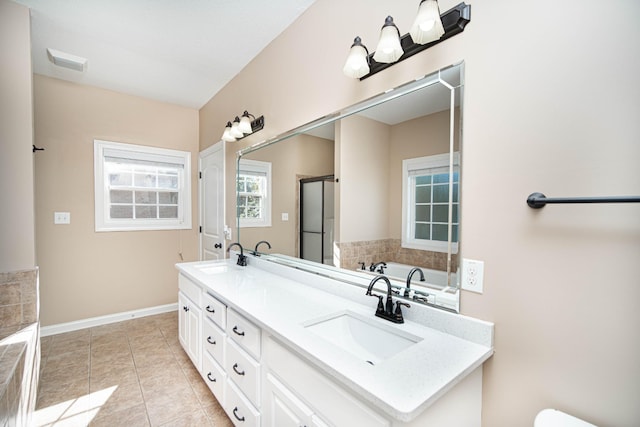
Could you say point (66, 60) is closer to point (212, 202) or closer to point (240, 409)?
point (212, 202)

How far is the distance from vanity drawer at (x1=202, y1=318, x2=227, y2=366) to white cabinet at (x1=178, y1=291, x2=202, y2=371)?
13 centimetres

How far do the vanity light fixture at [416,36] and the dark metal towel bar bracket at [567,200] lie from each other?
71 centimetres

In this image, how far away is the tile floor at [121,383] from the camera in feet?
5.85

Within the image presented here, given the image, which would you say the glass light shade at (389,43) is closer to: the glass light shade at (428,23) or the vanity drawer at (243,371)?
the glass light shade at (428,23)

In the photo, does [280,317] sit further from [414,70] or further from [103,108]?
[103,108]

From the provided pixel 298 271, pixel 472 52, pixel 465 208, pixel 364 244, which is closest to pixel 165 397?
pixel 298 271

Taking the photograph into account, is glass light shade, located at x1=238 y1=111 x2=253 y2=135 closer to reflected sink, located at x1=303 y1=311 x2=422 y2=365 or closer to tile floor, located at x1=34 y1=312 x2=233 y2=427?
reflected sink, located at x1=303 y1=311 x2=422 y2=365

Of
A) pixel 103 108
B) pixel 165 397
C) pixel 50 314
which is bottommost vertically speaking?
pixel 165 397

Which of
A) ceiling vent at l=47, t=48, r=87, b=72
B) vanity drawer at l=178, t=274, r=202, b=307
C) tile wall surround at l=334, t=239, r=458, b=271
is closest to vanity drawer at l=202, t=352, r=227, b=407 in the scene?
vanity drawer at l=178, t=274, r=202, b=307

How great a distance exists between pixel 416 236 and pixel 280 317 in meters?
Result: 0.73

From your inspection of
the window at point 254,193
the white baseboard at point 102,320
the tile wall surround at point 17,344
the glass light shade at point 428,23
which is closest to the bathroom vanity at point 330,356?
the window at point 254,193

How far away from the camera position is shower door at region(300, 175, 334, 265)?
1838mm

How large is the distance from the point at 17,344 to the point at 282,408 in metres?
1.68

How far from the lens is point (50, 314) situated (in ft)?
9.71
